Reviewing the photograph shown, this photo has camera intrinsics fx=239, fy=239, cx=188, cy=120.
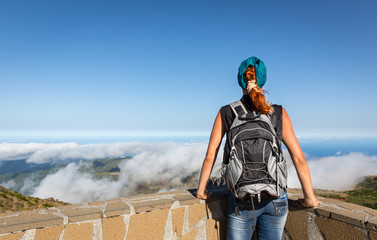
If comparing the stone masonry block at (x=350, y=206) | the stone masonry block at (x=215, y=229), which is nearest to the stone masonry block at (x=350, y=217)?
the stone masonry block at (x=350, y=206)

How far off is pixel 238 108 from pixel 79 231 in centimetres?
157

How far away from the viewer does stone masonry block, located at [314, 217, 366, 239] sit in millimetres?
1885

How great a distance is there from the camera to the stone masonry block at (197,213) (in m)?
2.36

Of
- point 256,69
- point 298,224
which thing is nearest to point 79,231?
point 256,69

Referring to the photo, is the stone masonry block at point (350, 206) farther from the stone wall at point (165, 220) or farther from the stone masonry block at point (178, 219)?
the stone masonry block at point (178, 219)

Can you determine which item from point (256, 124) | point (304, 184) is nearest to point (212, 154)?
point (256, 124)

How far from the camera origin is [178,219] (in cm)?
230

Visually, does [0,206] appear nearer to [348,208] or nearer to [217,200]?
[217,200]

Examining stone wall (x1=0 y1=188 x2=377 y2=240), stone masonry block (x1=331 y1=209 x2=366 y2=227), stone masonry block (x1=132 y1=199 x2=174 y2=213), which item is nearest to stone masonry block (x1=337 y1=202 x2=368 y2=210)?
stone wall (x1=0 y1=188 x2=377 y2=240)

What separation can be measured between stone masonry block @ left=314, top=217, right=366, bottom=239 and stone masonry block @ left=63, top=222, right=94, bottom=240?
199 cm

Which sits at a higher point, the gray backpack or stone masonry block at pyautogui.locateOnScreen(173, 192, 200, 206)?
the gray backpack

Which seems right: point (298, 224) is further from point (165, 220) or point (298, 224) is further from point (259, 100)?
point (259, 100)

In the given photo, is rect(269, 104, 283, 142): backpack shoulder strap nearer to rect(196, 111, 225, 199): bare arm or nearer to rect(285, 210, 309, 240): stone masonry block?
rect(196, 111, 225, 199): bare arm

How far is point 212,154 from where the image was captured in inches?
75.0
